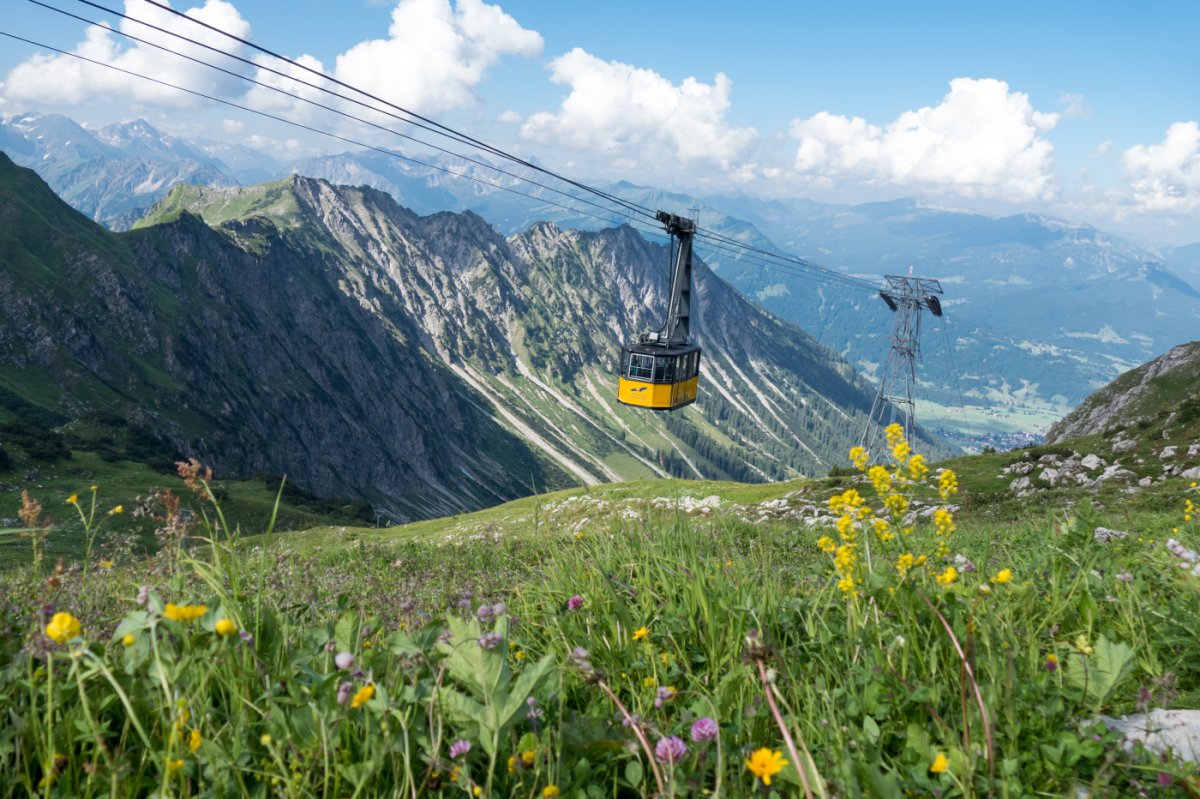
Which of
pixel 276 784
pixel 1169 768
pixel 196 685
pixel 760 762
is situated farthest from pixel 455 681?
pixel 1169 768

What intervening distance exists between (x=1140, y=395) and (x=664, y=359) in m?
58.9

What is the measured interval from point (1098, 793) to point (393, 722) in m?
3.05

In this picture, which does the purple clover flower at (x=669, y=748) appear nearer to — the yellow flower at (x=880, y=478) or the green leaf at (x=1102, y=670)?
the yellow flower at (x=880, y=478)

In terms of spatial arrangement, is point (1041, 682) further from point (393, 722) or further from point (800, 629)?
point (393, 722)

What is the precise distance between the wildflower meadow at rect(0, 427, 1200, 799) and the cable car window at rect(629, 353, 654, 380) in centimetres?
2991

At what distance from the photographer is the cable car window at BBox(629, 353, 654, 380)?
35.1 m

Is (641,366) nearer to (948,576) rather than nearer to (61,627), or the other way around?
(948,576)

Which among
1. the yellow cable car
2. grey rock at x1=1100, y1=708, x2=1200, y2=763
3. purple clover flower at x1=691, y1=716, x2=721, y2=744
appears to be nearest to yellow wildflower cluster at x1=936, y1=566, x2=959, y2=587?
grey rock at x1=1100, y1=708, x2=1200, y2=763

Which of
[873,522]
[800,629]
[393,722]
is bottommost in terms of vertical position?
Result: [800,629]

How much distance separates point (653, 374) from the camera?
3506 centimetres

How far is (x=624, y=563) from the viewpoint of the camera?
19.9 ft

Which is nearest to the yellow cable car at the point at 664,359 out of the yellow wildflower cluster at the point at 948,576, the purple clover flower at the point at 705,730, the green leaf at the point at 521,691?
the yellow wildflower cluster at the point at 948,576

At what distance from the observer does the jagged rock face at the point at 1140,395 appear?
62.2 m

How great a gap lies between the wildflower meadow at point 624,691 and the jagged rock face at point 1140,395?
67577 millimetres
